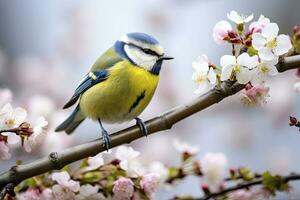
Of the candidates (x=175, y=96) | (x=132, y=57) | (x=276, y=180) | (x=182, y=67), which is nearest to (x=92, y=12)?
(x=182, y=67)

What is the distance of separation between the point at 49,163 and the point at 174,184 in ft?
1.40

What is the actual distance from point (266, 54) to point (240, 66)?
0.05 metres

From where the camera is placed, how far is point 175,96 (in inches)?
116

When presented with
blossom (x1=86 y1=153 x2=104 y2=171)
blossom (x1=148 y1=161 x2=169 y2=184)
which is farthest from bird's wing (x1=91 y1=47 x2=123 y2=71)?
blossom (x1=86 y1=153 x2=104 y2=171)

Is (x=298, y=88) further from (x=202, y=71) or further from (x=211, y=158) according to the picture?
(x=211, y=158)

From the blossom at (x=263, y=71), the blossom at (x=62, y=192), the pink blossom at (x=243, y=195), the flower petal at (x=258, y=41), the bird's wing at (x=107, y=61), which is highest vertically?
the bird's wing at (x=107, y=61)

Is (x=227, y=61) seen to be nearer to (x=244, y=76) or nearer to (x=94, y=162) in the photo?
(x=244, y=76)

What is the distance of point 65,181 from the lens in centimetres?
117

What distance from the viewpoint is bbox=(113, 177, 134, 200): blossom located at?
1.18m

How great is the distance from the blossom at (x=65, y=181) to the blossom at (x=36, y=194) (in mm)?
33

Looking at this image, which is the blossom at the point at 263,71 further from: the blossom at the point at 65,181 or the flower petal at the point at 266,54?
the blossom at the point at 65,181

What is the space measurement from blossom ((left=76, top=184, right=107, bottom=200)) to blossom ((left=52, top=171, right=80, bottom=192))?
0.02 metres

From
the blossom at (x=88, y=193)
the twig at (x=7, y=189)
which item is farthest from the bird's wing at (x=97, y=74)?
the twig at (x=7, y=189)

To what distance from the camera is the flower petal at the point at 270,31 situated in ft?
3.47
